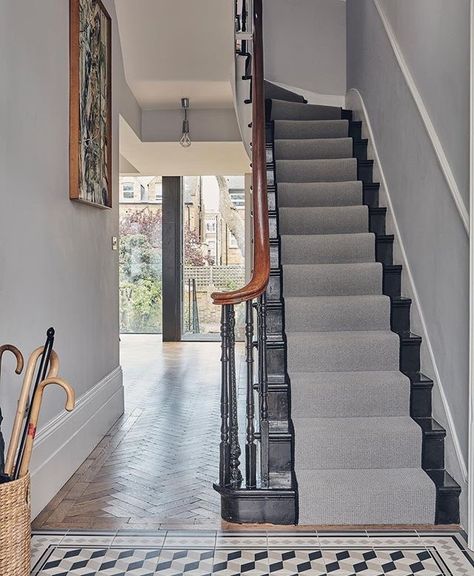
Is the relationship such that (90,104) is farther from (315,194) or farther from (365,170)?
(365,170)

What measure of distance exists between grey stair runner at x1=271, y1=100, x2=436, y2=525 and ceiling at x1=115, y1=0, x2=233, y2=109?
1.24 meters

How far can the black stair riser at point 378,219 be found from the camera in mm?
4027

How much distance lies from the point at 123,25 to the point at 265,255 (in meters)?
2.86

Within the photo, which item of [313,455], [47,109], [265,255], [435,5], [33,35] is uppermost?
[435,5]

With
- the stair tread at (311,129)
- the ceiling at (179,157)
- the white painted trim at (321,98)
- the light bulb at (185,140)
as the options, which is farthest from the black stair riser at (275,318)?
the white painted trim at (321,98)

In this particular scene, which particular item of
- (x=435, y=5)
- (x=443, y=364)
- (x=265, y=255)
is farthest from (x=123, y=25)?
(x=443, y=364)

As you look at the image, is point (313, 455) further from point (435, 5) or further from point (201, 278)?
point (201, 278)

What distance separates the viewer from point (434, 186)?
2.97 m

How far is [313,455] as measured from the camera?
2.82 meters

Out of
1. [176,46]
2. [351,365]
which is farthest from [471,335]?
[176,46]

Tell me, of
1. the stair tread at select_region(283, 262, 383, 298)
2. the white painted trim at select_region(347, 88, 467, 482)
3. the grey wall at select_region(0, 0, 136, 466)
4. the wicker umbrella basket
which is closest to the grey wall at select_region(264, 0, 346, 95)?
the white painted trim at select_region(347, 88, 467, 482)

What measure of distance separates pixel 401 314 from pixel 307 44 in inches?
158

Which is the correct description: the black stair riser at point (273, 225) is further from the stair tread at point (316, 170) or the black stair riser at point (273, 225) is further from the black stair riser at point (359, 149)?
the black stair riser at point (359, 149)

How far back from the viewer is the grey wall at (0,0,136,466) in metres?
2.44
